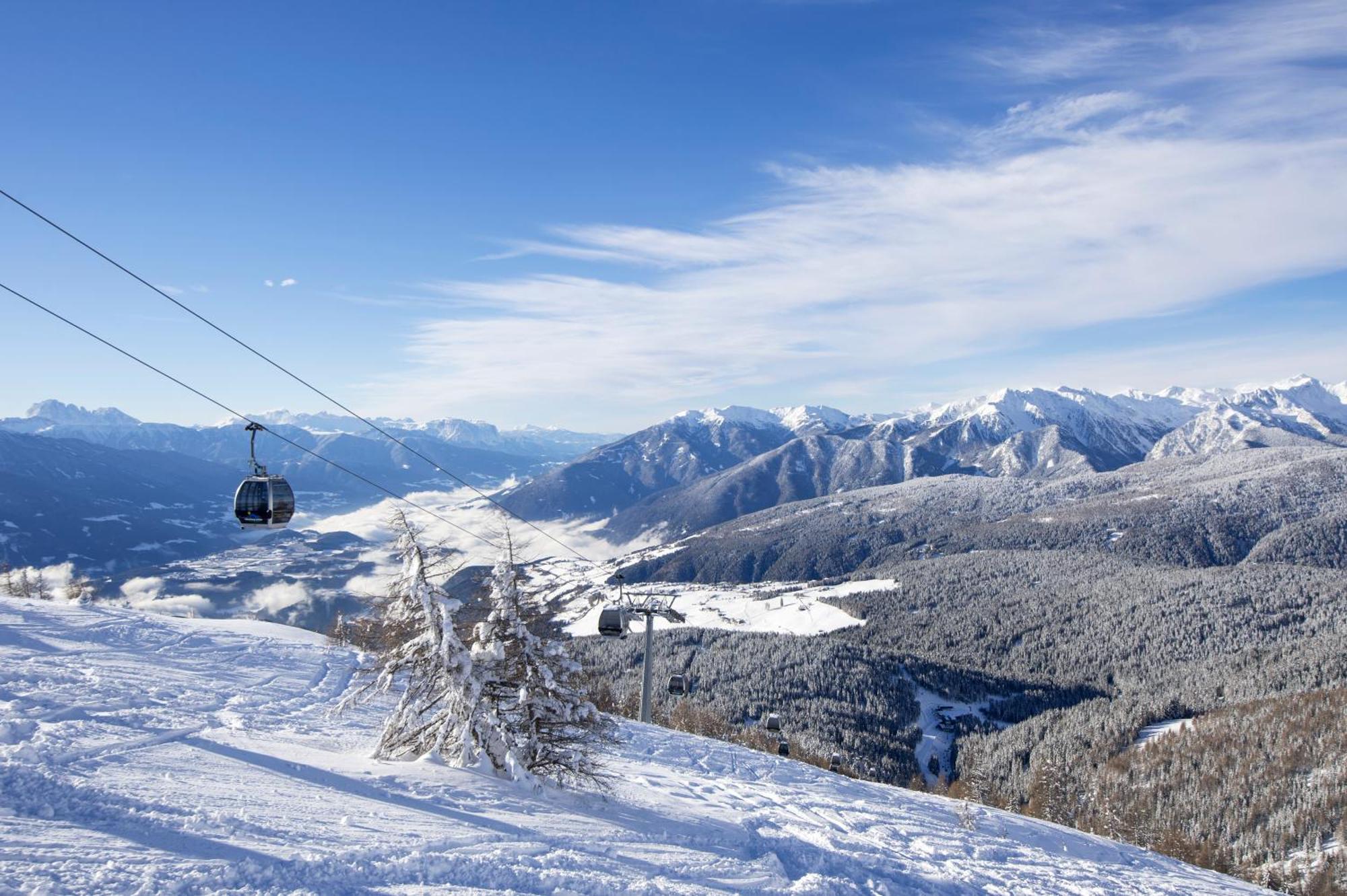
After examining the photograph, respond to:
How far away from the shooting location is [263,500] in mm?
16125

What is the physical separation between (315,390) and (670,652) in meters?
169

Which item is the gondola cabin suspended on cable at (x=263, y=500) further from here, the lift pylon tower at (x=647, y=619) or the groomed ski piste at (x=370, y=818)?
the lift pylon tower at (x=647, y=619)

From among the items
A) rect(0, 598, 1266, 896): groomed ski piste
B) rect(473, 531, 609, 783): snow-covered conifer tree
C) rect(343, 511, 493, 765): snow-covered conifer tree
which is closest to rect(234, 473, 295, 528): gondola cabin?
rect(343, 511, 493, 765): snow-covered conifer tree

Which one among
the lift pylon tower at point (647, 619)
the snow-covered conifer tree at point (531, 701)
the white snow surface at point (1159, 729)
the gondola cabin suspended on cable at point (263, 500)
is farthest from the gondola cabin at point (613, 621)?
the white snow surface at point (1159, 729)

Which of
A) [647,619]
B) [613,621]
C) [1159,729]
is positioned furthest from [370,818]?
[1159,729]

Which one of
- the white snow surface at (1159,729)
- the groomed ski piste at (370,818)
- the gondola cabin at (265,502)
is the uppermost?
the gondola cabin at (265,502)

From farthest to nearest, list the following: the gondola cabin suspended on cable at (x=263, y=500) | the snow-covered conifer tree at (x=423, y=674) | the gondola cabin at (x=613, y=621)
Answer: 1. the gondola cabin at (x=613, y=621)
2. the gondola cabin suspended on cable at (x=263, y=500)
3. the snow-covered conifer tree at (x=423, y=674)

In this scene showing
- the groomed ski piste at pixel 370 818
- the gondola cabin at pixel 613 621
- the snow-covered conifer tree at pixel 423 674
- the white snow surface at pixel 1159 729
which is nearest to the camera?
the groomed ski piste at pixel 370 818

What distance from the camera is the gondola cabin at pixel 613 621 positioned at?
103 ft

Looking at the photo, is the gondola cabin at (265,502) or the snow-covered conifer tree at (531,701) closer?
the snow-covered conifer tree at (531,701)

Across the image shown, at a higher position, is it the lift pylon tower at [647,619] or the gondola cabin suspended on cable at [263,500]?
the gondola cabin suspended on cable at [263,500]

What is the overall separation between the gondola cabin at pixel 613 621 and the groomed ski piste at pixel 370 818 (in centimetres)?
928

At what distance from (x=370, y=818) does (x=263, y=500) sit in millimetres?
8668

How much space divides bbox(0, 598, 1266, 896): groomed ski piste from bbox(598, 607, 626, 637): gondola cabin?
928 centimetres
